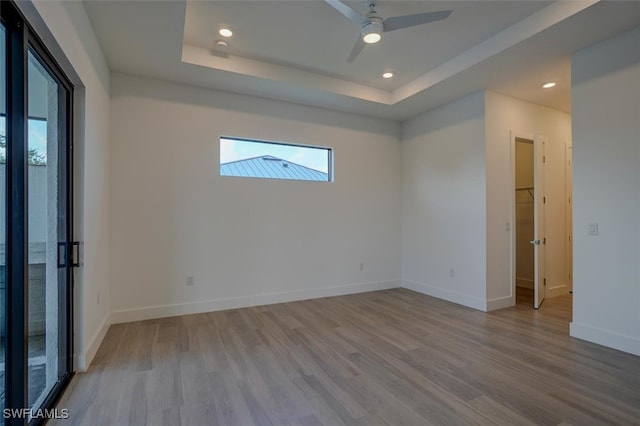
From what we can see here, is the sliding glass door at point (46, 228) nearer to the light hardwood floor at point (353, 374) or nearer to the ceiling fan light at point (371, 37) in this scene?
the light hardwood floor at point (353, 374)

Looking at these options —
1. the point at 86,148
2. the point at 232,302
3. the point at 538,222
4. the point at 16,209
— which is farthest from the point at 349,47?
the point at 232,302

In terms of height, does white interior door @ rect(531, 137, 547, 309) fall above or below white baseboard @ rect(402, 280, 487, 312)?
above

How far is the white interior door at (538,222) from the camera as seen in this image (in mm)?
4074

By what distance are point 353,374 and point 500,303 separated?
2.80 meters

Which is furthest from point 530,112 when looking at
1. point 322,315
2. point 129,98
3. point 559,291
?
point 129,98

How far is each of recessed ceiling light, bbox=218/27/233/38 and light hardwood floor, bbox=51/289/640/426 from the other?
3121 mm

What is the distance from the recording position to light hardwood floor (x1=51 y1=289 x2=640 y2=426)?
1950mm

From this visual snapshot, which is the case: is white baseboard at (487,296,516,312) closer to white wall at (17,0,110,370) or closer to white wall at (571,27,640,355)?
white wall at (571,27,640,355)

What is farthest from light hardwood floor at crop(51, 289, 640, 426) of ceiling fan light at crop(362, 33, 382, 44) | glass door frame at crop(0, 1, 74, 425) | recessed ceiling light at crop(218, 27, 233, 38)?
recessed ceiling light at crop(218, 27, 233, 38)

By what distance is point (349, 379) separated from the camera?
2373 millimetres

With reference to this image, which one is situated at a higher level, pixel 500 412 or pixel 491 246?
pixel 491 246

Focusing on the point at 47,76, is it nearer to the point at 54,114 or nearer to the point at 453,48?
the point at 54,114

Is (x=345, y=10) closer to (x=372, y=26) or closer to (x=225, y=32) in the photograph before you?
(x=372, y=26)

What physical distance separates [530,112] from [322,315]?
13.6 feet
